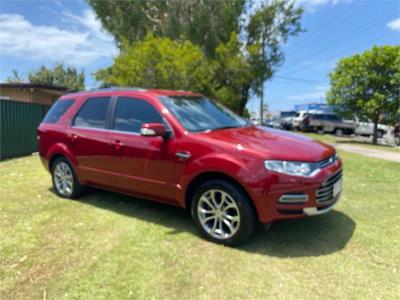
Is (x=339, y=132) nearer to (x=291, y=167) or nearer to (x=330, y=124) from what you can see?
(x=330, y=124)

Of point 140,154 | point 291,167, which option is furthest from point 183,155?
point 291,167

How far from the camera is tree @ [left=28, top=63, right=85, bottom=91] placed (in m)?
45.3

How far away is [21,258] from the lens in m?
3.78

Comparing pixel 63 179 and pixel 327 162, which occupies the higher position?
pixel 327 162

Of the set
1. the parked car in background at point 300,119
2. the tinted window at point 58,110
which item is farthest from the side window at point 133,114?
the parked car in background at point 300,119

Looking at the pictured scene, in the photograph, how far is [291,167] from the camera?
3771 mm

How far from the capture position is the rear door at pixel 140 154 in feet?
14.7

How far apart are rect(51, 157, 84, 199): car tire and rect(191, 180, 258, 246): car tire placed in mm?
2412

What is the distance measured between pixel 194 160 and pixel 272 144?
906mm

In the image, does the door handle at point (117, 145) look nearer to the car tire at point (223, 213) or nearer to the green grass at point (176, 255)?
the green grass at point (176, 255)

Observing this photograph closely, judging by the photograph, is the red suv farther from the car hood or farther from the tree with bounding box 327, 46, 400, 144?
the tree with bounding box 327, 46, 400, 144

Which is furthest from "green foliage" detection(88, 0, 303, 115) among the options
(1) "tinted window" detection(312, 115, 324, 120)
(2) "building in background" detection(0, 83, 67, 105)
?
(1) "tinted window" detection(312, 115, 324, 120)

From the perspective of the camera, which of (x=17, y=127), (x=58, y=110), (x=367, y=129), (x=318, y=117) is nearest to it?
(x=58, y=110)

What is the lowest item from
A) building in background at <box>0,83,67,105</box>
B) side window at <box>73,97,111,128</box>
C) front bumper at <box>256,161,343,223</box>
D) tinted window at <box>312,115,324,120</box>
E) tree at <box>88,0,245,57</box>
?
front bumper at <box>256,161,343,223</box>
